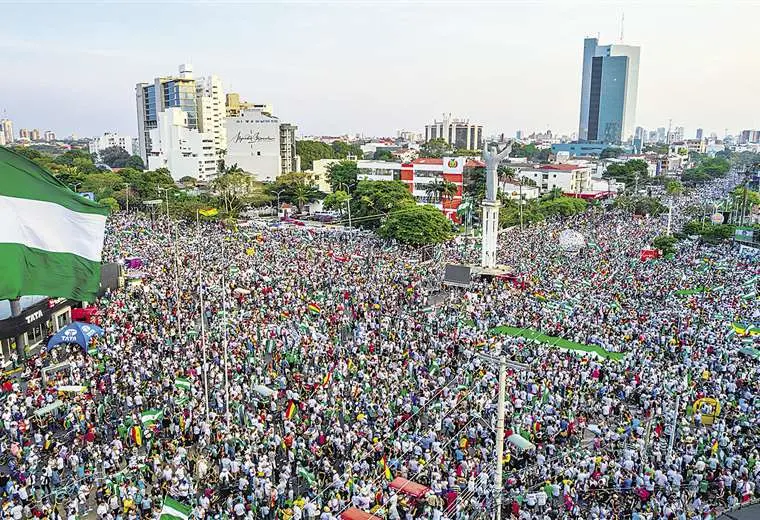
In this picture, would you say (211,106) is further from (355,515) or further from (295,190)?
(355,515)

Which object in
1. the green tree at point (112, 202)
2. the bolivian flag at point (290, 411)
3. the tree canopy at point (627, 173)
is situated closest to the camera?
the bolivian flag at point (290, 411)

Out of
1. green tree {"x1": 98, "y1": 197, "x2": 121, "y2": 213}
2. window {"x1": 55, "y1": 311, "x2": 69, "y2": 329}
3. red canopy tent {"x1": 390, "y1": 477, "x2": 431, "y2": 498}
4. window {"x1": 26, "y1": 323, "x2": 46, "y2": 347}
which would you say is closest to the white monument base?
window {"x1": 55, "y1": 311, "x2": 69, "y2": 329}

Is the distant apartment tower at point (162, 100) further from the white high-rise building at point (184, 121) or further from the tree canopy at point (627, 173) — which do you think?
the tree canopy at point (627, 173)

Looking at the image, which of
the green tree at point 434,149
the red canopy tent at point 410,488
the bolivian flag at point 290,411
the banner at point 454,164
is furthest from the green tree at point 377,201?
the green tree at point 434,149

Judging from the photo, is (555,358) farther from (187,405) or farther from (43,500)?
(43,500)

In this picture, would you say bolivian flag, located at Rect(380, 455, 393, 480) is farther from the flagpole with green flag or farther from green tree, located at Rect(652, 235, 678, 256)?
green tree, located at Rect(652, 235, 678, 256)
